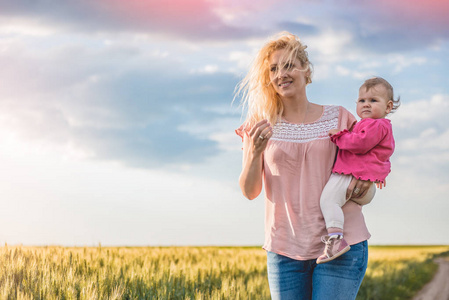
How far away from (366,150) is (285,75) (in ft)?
2.67

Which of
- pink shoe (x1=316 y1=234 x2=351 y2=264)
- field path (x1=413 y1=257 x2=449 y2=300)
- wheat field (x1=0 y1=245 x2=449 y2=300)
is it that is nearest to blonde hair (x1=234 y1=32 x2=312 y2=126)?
pink shoe (x1=316 y1=234 x2=351 y2=264)

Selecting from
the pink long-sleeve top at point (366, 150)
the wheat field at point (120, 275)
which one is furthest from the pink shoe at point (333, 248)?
the wheat field at point (120, 275)

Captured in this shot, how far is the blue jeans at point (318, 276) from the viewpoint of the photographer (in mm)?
3463

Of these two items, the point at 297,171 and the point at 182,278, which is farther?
the point at 182,278

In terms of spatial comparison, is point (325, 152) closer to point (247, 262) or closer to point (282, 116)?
point (282, 116)

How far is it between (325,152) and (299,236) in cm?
64

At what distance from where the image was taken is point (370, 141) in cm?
369

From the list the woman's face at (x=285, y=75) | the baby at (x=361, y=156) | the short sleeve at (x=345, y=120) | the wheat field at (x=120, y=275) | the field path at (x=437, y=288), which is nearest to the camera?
the baby at (x=361, y=156)

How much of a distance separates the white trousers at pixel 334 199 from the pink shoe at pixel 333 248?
0.10m

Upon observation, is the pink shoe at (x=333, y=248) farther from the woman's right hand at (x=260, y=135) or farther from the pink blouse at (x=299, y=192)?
the woman's right hand at (x=260, y=135)

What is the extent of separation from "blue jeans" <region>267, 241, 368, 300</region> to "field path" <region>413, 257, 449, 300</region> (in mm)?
7117

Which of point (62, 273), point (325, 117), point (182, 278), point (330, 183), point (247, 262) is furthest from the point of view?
point (247, 262)

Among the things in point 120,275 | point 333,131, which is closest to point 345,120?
point 333,131

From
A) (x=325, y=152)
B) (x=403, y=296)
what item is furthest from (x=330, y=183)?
(x=403, y=296)
